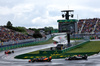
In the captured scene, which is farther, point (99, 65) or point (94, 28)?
point (94, 28)

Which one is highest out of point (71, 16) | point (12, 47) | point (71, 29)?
point (71, 16)

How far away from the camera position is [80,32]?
407ft

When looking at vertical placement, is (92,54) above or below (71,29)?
below

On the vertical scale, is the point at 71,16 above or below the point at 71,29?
above

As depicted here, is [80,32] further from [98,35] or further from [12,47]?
[12,47]

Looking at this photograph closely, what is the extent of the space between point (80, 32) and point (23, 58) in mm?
86416

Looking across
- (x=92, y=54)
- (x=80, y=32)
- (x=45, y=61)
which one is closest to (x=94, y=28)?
(x=80, y=32)

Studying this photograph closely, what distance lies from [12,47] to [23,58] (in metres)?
27.5

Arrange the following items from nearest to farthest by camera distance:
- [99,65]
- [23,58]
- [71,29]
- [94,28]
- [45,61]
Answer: [99,65], [45,61], [23,58], [71,29], [94,28]

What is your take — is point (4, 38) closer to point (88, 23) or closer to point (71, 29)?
point (71, 29)

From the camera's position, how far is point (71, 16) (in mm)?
57969

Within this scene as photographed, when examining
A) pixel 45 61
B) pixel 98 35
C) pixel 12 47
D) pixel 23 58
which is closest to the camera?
pixel 45 61

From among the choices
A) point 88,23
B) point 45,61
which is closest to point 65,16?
point 45,61

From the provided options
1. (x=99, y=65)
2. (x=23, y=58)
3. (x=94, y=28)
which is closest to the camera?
(x=99, y=65)
